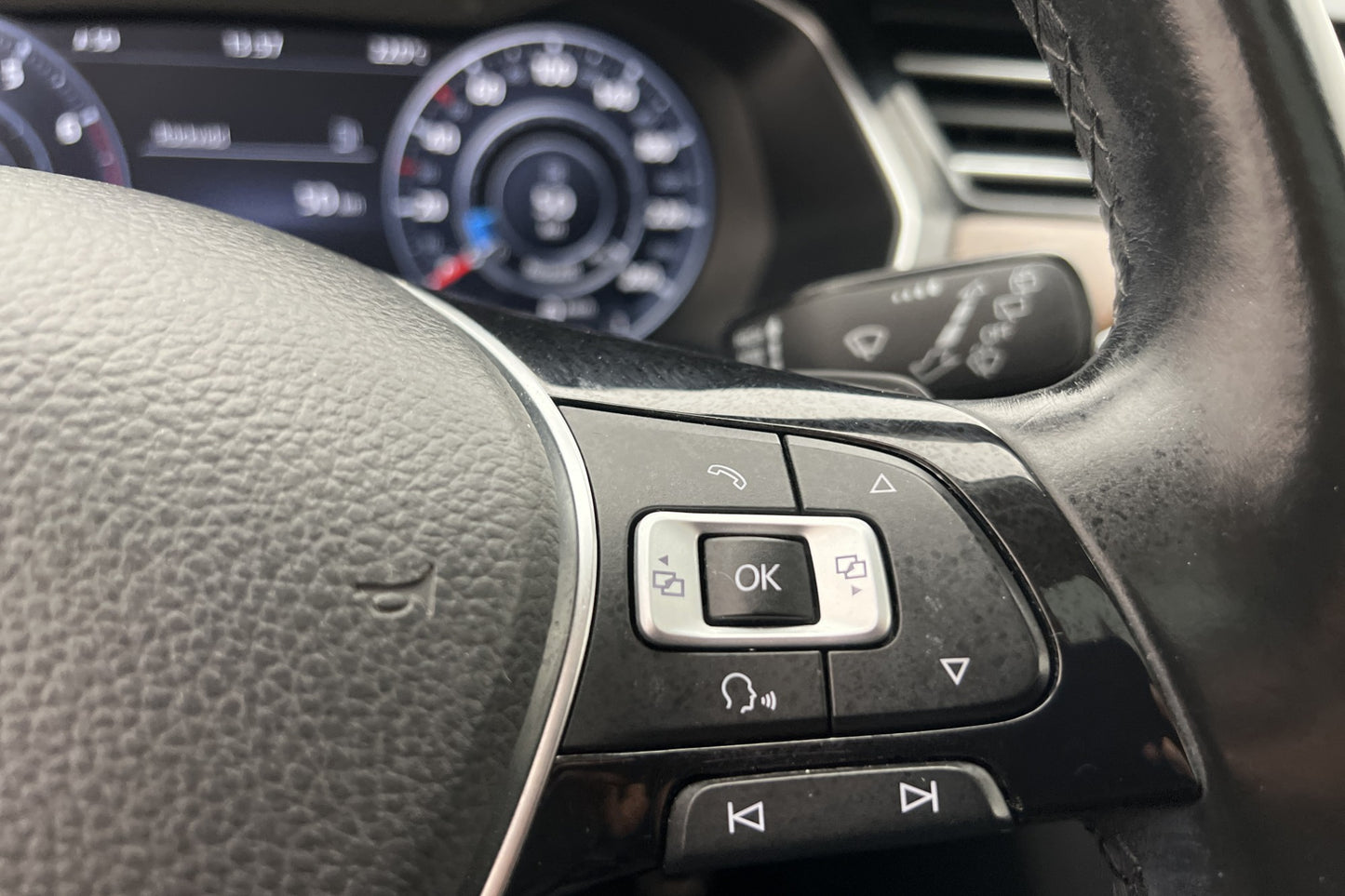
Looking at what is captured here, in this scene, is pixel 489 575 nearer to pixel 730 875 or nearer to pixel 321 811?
pixel 321 811

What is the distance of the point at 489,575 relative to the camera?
1.18ft

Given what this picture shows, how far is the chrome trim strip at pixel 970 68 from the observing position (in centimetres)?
152

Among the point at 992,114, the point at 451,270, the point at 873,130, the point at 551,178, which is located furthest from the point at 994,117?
the point at 451,270

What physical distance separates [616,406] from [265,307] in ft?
0.41

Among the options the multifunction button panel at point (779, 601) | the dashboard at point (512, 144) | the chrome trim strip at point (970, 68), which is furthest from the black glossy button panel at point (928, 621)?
the chrome trim strip at point (970, 68)

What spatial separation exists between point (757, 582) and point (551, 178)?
1.31 meters

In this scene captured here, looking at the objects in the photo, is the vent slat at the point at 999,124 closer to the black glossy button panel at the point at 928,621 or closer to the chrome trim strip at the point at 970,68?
the chrome trim strip at the point at 970,68

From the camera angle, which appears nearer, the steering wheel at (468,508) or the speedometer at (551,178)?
the steering wheel at (468,508)

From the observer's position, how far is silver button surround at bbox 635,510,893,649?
377 millimetres

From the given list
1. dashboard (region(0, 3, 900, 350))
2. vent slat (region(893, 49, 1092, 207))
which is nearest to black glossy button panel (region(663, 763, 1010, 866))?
dashboard (region(0, 3, 900, 350))

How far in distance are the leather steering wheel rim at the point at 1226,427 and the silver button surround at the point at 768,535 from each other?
87 mm

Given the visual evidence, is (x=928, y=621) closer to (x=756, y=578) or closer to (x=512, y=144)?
(x=756, y=578)

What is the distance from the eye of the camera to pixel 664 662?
371 millimetres

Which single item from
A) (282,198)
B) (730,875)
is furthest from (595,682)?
(282,198)
